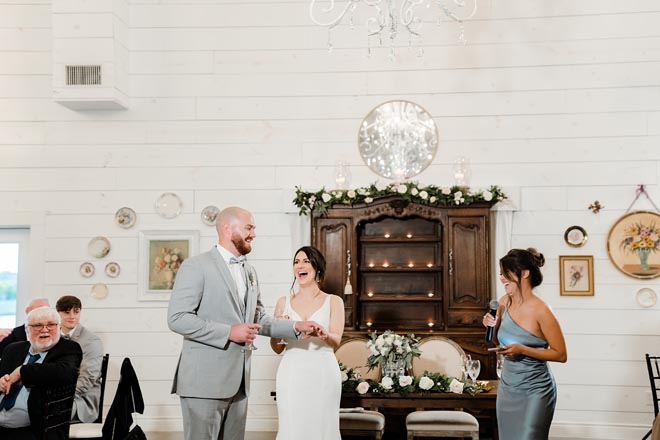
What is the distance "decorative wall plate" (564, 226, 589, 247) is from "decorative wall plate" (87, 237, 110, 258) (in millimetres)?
4331

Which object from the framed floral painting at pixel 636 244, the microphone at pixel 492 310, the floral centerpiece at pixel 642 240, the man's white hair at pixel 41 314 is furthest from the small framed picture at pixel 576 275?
the man's white hair at pixel 41 314

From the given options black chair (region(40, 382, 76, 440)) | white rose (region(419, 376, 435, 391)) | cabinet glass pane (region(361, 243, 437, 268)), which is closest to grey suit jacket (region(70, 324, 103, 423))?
black chair (region(40, 382, 76, 440))

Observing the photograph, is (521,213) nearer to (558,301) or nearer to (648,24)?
(558,301)

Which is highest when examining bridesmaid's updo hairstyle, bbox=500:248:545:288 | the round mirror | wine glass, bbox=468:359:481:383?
the round mirror

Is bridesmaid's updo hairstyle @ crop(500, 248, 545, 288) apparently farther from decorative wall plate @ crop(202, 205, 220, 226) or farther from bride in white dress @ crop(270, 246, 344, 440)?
decorative wall plate @ crop(202, 205, 220, 226)

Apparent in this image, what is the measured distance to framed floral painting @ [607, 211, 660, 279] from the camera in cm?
686

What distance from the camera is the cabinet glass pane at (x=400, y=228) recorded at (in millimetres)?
7066

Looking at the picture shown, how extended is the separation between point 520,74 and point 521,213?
51.8 inches

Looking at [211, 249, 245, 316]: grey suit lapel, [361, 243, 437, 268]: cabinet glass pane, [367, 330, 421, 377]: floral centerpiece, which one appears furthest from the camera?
[361, 243, 437, 268]: cabinet glass pane

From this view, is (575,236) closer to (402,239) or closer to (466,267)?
(466,267)

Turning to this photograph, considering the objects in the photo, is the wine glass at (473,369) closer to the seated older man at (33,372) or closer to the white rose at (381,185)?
the white rose at (381,185)

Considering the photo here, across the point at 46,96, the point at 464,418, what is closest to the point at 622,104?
the point at 464,418

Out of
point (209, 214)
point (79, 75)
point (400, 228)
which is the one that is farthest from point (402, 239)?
point (79, 75)

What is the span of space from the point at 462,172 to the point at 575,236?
120cm
